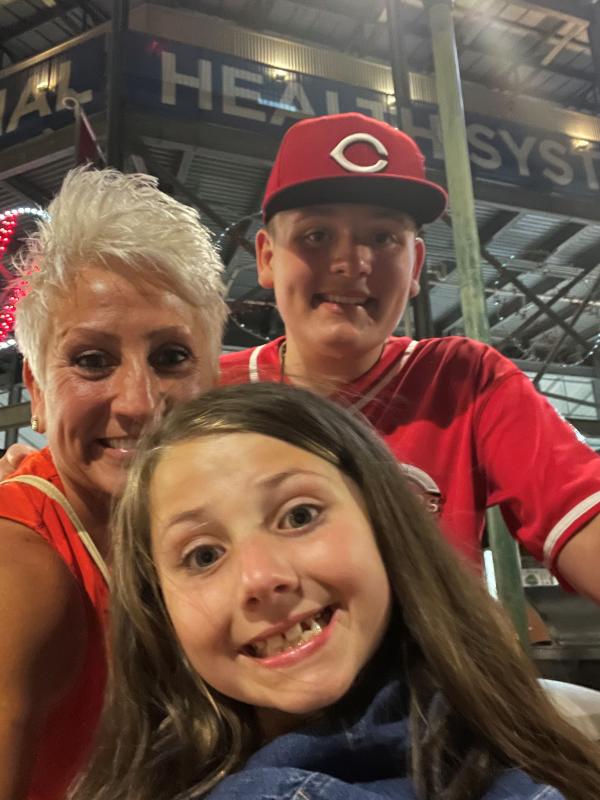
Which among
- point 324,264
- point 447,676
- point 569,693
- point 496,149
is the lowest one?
point 569,693

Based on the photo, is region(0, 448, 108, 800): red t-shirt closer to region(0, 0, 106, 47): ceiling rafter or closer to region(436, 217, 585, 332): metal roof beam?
region(436, 217, 585, 332): metal roof beam

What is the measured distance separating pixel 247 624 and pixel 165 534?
5.6 inches

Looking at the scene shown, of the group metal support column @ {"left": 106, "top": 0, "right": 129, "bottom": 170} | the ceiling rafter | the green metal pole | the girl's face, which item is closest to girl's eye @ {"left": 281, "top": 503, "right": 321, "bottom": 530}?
the girl's face

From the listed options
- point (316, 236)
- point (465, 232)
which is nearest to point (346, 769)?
point (316, 236)

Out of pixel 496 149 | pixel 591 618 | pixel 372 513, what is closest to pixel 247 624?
pixel 372 513

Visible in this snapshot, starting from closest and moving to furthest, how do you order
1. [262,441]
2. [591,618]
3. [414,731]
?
[414,731] < [262,441] < [591,618]

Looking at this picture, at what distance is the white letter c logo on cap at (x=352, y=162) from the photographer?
3.97ft

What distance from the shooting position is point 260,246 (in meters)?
1.35

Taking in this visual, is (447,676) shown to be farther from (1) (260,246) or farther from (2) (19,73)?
(2) (19,73)

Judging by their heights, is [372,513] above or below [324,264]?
below

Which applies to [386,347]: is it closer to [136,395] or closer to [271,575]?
[136,395]


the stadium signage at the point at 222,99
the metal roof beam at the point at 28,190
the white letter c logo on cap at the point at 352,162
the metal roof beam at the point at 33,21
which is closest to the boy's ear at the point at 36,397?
the white letter c logo on cap at the point at 352,162

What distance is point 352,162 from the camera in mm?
1228

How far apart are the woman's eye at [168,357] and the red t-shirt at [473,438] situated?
0.47ft
